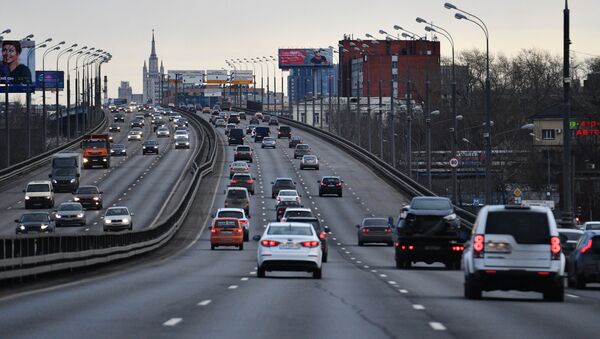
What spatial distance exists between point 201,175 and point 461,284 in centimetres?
6904

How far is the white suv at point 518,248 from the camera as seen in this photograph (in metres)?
25.0

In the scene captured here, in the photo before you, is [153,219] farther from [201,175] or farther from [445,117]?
[445,117]

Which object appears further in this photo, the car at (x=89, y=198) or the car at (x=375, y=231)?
the car at (x=89, y=198)

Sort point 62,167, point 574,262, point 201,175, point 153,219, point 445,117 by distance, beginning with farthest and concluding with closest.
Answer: point 445,117 < point 201,175 < point 62,167 < point 153,219 < point 574,262

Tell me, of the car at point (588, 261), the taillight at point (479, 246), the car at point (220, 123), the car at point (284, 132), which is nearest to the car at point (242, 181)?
the car at point (588, 261)

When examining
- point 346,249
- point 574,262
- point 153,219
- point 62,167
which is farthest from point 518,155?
point 574,262

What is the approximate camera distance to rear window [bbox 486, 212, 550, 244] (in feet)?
81.8

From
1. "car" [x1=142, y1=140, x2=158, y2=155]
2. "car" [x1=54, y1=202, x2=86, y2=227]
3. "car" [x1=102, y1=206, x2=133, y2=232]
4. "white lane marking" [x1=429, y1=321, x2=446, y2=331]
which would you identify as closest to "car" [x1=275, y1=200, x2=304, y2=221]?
"car" [x1=102, y1=206, x2=133, y2=232]

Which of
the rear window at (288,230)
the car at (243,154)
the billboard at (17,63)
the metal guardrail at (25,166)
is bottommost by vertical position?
the rear window at (288,230)

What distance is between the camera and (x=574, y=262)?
32188mm

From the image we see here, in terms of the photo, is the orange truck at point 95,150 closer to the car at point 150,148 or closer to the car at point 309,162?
the car at point 309,162

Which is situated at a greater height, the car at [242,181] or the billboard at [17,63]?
the billboard at [17,63]

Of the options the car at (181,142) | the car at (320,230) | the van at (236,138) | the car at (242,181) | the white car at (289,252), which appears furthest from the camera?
the van at (236,138)

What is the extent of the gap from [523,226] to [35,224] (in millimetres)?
42391
